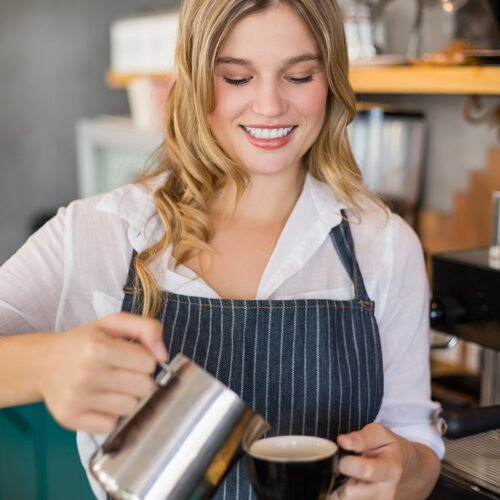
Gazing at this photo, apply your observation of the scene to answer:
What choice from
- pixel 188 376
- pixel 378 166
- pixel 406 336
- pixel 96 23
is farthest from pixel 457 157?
pixel 96 23

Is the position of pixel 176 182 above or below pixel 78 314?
above

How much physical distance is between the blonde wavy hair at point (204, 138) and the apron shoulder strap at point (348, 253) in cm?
5

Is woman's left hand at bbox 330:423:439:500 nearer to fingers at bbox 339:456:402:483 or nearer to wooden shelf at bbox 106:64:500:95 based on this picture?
fingers at bbox 339:456:402:483

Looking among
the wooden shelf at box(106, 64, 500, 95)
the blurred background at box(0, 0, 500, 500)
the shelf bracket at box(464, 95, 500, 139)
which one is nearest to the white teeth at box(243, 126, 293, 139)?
the blurred background at box(0, 0, 500, 500)

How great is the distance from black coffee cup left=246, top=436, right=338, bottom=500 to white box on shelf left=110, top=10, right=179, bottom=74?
191 centimetres

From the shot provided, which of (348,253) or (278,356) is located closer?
(278,356)

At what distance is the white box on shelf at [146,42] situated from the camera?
8.57 ft

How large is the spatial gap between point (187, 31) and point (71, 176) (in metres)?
2.48

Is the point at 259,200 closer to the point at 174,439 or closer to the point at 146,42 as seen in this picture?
the point at 174,439

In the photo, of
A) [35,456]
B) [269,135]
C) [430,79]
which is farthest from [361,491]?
[430,79]

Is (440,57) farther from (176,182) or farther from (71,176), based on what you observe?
(71,176)

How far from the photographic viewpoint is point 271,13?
3.51 ft

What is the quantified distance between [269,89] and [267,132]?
0.06 m

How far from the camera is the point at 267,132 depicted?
1096 millimetres
